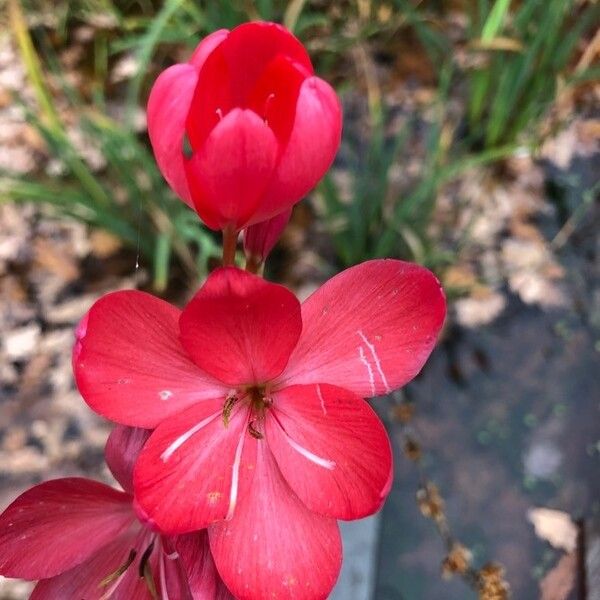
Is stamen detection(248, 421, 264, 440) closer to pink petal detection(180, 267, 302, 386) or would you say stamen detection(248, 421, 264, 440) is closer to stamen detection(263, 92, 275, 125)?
pink petal detection(180, 267, 302, 386)

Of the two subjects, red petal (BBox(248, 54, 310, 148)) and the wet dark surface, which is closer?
red petal (BBox(248, 54, 310, 148))

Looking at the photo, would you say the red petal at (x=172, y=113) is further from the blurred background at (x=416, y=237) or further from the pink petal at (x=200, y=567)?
the blurred background at (x=416, y=237)

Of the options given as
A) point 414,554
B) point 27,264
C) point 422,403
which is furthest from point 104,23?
point 414,554

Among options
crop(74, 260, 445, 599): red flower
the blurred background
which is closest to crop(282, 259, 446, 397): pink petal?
crop(74, 260, 445, 599): red flower

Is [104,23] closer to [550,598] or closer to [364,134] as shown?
[364,134]

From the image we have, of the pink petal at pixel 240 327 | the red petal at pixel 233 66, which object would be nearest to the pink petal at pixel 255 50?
the red petal at pixel 233 66
